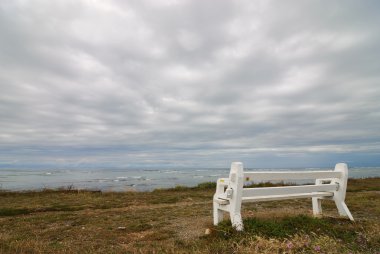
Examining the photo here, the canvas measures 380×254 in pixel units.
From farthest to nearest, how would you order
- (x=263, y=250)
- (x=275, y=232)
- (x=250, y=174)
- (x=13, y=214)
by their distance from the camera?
(x=13, y=214), (x=250, y=174), (x=275, y=232), (x=263, y=250)

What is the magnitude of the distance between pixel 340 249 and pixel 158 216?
5.39m

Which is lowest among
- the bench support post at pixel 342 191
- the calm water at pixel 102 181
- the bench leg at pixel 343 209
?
the calm water at pixel 102 181

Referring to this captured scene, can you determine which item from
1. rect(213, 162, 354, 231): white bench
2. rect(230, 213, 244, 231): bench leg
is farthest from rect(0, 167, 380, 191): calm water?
rect(230, 213, 244, 231): bench leg

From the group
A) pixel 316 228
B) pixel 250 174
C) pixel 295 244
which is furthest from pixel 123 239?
pixel 316 228

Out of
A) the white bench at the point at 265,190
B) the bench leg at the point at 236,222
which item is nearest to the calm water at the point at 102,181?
the white bench at the point at 265,190

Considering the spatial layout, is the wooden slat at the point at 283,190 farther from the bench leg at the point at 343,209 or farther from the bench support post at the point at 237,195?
the bench leg at the point at 343,209

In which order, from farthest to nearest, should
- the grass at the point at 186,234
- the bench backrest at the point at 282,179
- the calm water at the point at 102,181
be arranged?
the calm water at the point at 102,181
the bench backrest at the point at 282,179
the grass at the point at 186,234

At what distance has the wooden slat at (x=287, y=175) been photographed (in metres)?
5.40

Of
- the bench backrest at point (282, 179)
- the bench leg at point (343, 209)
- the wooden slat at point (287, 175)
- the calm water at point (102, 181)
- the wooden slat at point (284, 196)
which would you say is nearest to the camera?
the bench backrest at point (282, 179)

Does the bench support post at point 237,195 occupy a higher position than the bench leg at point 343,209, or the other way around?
the bench support post at point 237,195

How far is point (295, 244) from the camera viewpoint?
4176 mm

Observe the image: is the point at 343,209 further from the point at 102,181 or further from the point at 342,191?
the point at 102,181

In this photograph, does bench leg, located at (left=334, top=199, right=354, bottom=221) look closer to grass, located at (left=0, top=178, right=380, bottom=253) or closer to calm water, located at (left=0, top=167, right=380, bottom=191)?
grass, located at (left=0, top=178, right=380, bottom=253)

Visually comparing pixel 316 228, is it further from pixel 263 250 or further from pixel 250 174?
pixel 263 250
